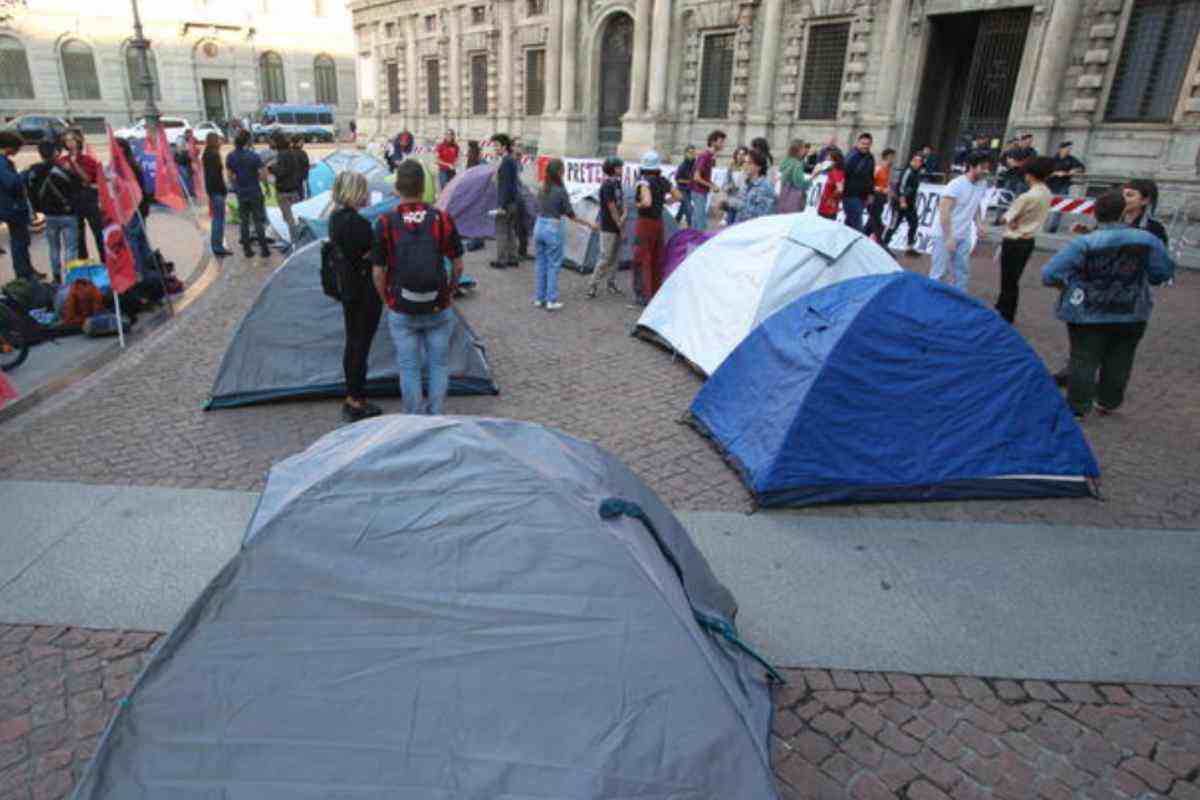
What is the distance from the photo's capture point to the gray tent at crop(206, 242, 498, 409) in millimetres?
6094

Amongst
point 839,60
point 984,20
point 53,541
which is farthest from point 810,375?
point 839,60

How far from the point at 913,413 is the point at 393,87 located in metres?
42.8

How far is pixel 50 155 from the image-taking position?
8609 mm

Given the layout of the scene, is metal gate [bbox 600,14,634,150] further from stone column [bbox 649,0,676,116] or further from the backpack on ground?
the backpack on ground

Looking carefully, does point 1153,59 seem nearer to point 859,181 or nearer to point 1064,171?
point 1064,171

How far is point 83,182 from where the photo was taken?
897cm

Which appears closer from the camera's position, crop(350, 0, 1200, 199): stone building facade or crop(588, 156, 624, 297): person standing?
crop(588, 156, 624, 297): person standing

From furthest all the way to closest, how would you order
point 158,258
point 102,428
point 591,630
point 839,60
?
1. point 839,60
2. point 158,258
3. point 102,428
4. point 591,630

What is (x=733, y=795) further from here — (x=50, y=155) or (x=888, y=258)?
(x=50, y=155)

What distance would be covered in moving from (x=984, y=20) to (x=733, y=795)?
20.7 m

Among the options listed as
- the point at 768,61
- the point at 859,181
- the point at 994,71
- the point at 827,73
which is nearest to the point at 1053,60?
the point at 994,71

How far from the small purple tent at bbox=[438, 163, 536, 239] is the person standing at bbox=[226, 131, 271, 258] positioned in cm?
304

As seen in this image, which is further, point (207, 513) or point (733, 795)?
point (207, 513)

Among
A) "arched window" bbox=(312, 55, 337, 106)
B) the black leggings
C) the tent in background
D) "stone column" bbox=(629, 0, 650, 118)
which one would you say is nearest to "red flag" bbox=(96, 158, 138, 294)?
the black leggings
